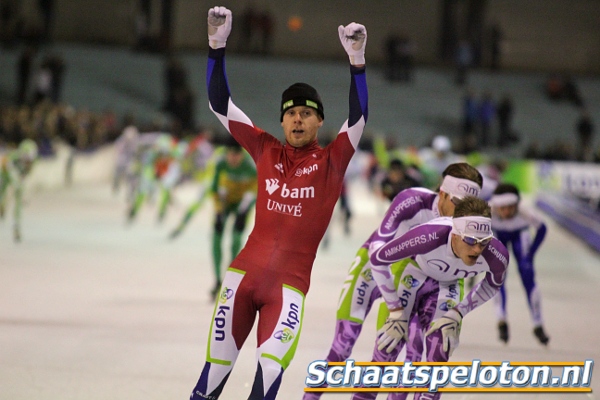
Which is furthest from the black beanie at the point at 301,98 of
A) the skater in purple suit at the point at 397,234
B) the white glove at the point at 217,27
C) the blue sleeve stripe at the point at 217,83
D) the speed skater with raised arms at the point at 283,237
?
the skater in purple suit at the point at 397,234

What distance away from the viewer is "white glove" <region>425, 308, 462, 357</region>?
16.4 ft

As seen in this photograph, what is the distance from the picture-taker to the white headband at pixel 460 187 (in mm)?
5586

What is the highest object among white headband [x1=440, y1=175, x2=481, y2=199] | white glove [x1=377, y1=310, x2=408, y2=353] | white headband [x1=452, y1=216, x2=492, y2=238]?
white headband [x1=440, y1=175, x2=481, y2=199]

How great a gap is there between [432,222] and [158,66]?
28581mm

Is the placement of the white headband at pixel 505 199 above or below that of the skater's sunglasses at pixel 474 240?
below

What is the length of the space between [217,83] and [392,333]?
1592 millimetres

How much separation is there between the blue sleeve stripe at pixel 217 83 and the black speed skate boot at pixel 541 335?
15.3 feet

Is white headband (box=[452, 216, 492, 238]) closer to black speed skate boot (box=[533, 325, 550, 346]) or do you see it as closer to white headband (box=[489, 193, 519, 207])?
black speed skate boot (box=[533, 325, 550, 346])

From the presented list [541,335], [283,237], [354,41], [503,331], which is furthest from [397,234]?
[541,335]

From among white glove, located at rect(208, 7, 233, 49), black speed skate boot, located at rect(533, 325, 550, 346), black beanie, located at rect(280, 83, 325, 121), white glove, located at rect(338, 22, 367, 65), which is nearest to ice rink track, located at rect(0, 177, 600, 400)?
black speed skate boot, located at rect(533, 325, 550, 346)

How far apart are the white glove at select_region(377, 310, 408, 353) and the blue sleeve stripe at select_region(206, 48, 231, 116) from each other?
1416 millimetres

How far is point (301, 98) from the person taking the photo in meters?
4.62

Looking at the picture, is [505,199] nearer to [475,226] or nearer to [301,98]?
[475,226]

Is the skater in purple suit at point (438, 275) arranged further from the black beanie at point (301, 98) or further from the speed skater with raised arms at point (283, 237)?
the black beanie at point (301, 98)
